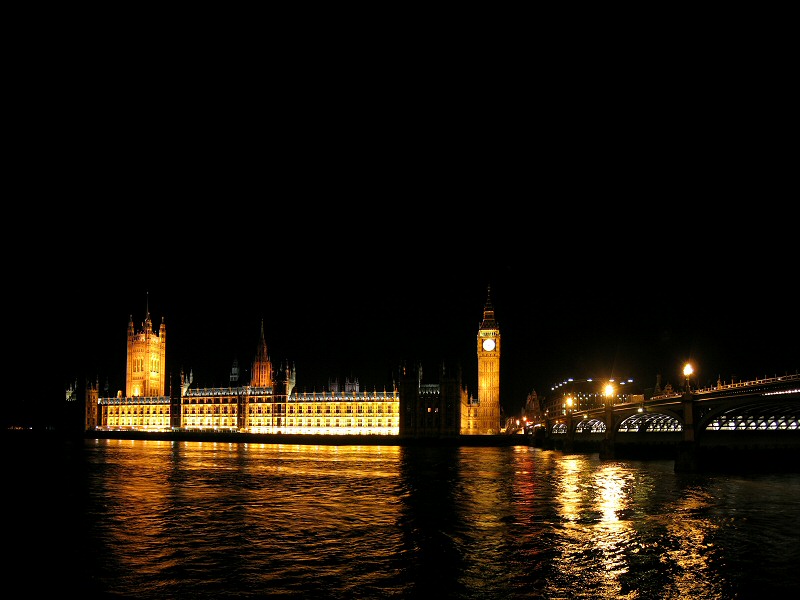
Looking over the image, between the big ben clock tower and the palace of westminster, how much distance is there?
0.17m

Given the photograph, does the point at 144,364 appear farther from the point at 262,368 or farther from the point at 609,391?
the point at 609,391

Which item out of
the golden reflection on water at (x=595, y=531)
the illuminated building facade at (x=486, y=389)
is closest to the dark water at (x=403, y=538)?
the golden reflection on water at (x=595, y=531)

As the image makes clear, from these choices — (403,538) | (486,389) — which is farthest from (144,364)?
(403,538)

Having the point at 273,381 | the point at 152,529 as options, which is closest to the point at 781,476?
the point at 152,529

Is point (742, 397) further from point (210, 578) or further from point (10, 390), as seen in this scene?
point (10, 390)

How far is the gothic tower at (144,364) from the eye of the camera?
17525 cm

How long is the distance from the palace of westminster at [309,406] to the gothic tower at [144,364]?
0.47 meters

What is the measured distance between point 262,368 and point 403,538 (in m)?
137

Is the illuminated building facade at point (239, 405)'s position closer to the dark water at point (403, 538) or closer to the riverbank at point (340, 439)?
the riverbank at point (340, 439)

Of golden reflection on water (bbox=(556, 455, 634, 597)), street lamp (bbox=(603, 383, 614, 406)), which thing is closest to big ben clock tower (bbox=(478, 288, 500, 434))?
street lamp (bbox=(603, 383, 614, 406))

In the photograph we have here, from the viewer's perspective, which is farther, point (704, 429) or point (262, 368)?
point (262, 368)

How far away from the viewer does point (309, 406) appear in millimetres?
142500

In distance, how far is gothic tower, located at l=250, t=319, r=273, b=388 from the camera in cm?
15850

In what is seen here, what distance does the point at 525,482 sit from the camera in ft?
156
